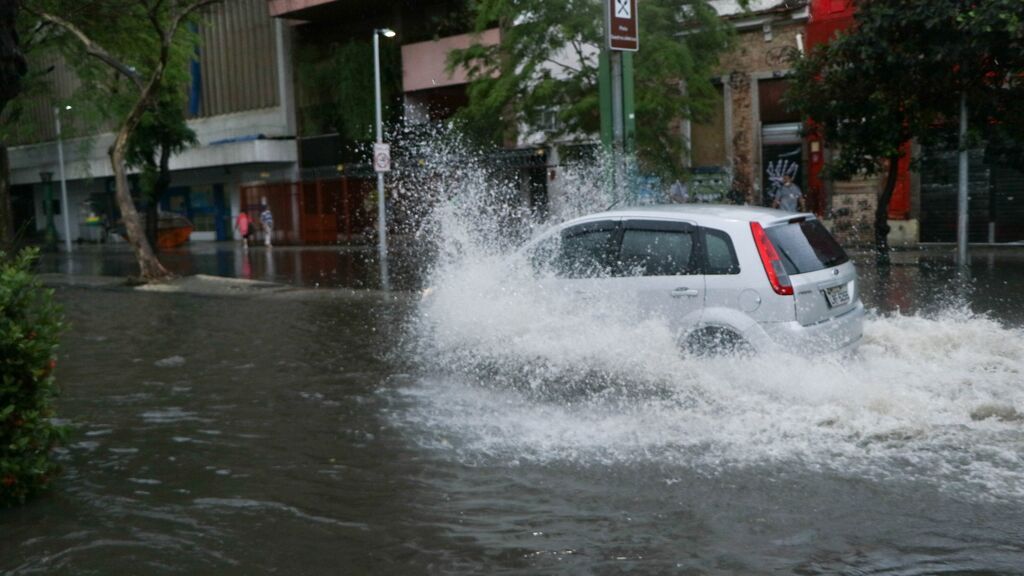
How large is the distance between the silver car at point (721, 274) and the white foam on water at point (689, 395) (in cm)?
18

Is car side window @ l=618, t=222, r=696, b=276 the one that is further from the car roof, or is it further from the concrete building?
the concrete building

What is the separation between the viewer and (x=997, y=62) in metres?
15.2

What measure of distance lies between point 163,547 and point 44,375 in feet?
Answer: 4.05

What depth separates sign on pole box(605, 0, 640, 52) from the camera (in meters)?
12.6

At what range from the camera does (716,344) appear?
790 cm

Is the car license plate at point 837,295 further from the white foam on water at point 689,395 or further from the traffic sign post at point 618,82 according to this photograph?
the traffic sign post at point 618,82

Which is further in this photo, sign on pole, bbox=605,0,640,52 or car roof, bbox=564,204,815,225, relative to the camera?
sign on pole, bbox=605,0,640,52

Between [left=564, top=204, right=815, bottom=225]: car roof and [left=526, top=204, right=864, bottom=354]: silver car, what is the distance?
0.04ft

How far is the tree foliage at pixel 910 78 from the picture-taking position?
1458 cm

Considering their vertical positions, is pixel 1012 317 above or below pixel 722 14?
below

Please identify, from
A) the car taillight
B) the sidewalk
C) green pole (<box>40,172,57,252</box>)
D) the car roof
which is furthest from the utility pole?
green pole (<box>40,172,57,252</box>)

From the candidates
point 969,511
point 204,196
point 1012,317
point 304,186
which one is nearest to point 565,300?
point 969,511

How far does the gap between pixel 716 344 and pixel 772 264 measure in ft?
2.51

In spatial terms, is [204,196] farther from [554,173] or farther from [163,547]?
[163,547]
